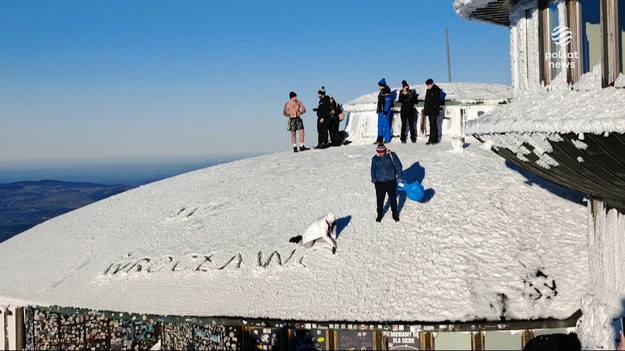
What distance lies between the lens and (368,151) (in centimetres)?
1723

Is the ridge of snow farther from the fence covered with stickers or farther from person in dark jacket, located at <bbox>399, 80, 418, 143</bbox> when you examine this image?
the fence covered with stickers

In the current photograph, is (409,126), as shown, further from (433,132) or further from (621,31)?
(621,31)

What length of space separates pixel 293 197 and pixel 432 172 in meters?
3.06

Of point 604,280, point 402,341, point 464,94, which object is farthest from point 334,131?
point 604,280

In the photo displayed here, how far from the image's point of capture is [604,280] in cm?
915

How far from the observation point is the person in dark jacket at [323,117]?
17.7 m

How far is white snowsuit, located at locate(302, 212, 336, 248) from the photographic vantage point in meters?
A: 11.5

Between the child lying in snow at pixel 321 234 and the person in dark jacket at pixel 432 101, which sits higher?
the person in dark jacket at pixel 432 101

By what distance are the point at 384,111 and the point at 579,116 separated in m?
10.7

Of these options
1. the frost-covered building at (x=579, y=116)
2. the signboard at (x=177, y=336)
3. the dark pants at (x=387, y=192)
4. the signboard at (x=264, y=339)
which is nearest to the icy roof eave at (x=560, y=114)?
the frost-covered building at (x=579, y=116)

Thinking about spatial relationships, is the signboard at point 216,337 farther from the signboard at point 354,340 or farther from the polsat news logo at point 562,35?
the polsat news logo at point 562,35

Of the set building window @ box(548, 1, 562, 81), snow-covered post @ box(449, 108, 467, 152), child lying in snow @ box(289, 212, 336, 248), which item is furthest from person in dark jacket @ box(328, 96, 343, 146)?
building window @ box(548, 1, 562, 81)

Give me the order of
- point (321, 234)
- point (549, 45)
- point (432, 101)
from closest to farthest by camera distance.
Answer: point (549, 45), point (321, 234), point (432, 101)

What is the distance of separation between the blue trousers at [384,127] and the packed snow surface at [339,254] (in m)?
1.92
